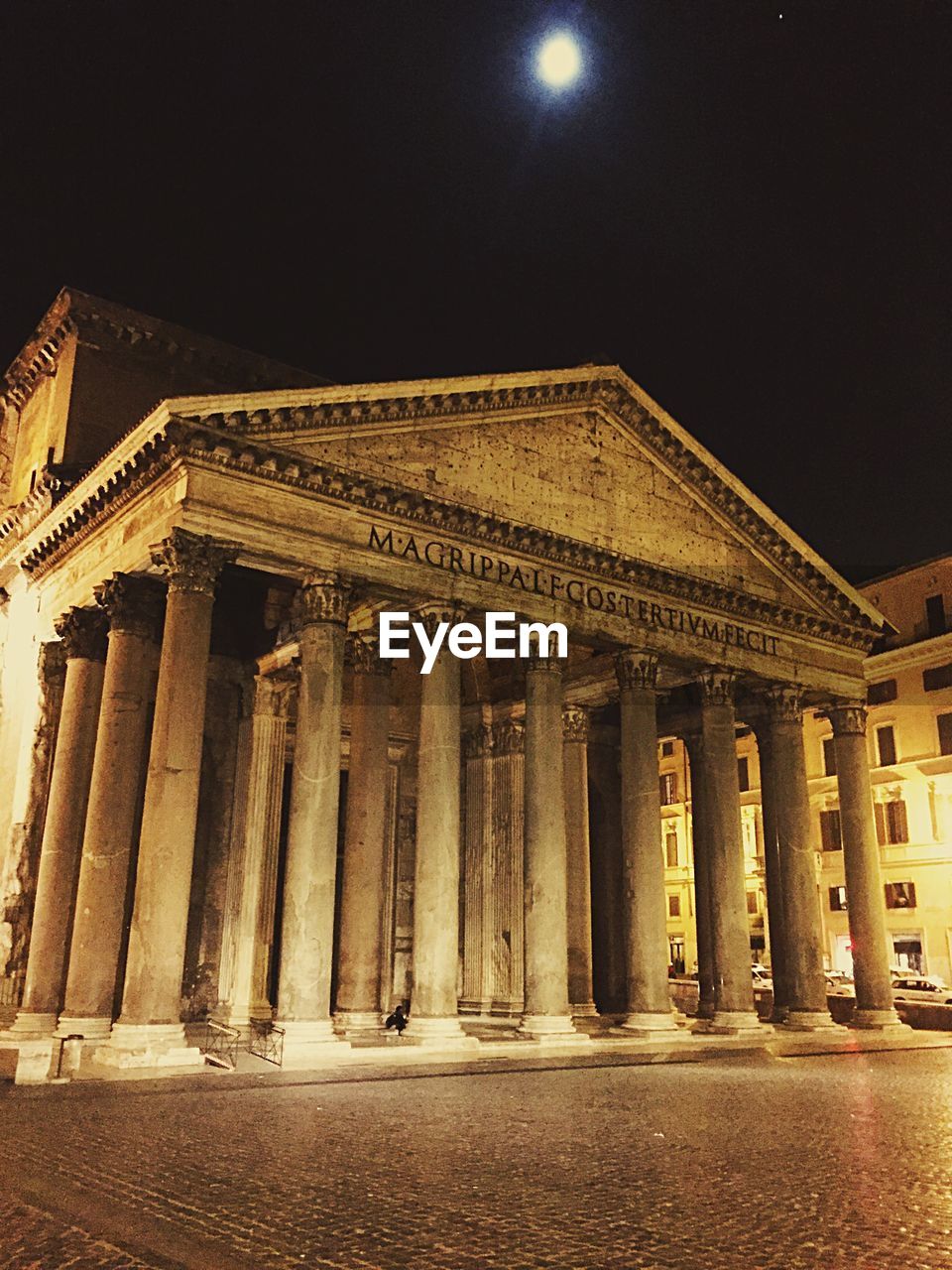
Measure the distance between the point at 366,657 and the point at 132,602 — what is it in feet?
12.8

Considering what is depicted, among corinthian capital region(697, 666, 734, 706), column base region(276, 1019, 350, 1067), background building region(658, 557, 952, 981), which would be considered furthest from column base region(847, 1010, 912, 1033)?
background building region(658, 557, 952, 981)

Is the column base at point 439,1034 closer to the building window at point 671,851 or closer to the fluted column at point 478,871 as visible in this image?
the fluted column at point 478,871

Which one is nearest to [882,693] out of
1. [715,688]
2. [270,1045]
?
[715,688]

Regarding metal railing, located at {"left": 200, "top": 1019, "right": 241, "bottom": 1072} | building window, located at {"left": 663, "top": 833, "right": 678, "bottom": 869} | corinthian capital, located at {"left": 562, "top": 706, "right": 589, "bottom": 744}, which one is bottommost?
metal railing, located at {"left": 200, "top": 1019, "right": 241, "bottom": 1072}

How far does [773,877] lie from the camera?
2053 centimetres

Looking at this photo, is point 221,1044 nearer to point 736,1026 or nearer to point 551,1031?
point 551,1031

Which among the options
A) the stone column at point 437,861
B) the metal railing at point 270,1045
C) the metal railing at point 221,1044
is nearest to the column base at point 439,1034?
the stone column at point 437,861

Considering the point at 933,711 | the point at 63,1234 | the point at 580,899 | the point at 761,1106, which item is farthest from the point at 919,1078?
the point at 933,711

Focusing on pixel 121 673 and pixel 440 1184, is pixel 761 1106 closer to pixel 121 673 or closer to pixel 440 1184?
pixel 440 1184

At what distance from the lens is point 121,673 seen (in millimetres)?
15078

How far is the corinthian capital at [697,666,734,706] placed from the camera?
63.7ft

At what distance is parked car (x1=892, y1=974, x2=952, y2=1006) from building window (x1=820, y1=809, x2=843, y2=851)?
4.81 metres

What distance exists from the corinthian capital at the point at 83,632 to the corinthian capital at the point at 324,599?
3.86 meters

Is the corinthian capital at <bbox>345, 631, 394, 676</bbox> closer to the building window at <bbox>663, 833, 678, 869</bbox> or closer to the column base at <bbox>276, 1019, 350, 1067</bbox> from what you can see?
the column base at <bbox>276, 1019, 350, 1067</bbox>
